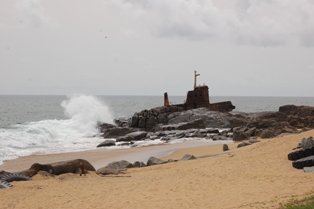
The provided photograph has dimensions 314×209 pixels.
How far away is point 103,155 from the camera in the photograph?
1070 inches

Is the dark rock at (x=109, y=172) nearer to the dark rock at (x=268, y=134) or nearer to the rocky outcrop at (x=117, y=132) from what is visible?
the dark rock at (x=268, y=134)

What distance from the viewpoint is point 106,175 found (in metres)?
18.7

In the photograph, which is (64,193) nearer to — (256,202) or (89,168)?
(89,168)

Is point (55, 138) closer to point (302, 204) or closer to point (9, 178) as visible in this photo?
point (9, 178)

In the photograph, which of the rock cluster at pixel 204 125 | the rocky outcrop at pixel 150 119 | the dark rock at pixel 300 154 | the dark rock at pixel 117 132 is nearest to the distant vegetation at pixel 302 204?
the dark rock at pixel 300 154

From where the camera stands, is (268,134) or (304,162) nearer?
(304,162)

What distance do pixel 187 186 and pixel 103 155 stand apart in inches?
494

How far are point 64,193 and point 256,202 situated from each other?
635 cm

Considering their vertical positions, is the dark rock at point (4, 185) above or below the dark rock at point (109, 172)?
above

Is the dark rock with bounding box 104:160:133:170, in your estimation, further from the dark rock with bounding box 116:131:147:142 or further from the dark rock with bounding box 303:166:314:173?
the dark rock with bounding box 116:131:147:142

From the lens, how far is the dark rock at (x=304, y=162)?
15.9m

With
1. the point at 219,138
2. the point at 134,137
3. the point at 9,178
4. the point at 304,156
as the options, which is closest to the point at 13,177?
the point at 9,178

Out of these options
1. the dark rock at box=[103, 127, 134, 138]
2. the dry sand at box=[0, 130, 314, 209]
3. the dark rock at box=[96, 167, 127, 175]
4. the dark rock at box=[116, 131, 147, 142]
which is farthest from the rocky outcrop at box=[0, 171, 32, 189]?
the dark rock at box=[103, 127, 134, 138]

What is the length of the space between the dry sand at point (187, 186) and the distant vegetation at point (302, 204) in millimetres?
623
